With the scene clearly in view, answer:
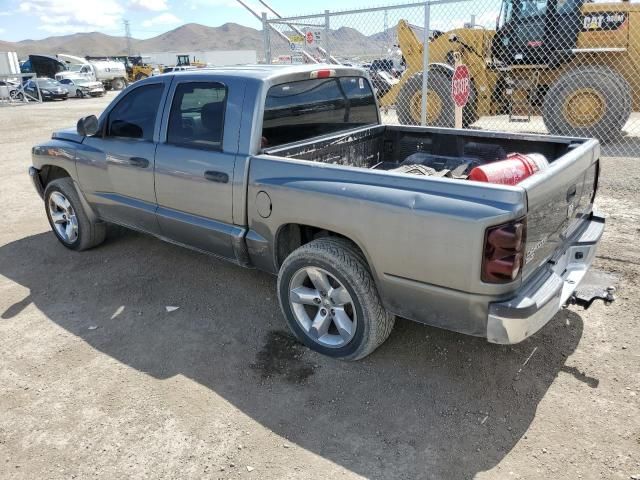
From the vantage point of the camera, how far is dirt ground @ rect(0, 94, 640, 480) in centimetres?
259

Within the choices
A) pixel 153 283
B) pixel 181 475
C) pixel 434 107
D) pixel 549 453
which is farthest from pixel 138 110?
pixel 434 107

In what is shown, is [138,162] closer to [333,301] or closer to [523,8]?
[333,301]

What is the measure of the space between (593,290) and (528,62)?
26.2 ft

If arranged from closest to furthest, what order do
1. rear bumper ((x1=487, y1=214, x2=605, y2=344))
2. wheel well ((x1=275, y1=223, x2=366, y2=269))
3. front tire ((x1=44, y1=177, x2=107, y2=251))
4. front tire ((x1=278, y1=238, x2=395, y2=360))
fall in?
1. rear bumper ((x1=487, y1=214, x2=605, y2=344))
2. front tire ((x1=278, y1=238, x2=395, y2=360))
3. wheel well ((x1=275, y1=223, x2=366, y2=269))
4. front tire ((x1=44, y1=177, x2=107, y2=251))

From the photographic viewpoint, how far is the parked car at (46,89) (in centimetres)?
2861

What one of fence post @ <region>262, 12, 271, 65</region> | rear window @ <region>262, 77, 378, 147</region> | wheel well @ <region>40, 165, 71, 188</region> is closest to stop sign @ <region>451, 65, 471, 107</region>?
rear window @ <region>262, 77, 378, 147</region>

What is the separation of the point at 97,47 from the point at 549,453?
192m

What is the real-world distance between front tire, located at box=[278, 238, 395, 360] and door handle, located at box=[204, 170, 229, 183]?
0.76 meters

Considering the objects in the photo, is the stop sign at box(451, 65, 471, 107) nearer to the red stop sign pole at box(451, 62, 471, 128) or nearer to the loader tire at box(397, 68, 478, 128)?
the red stop sign pole at box(451, 62, 471, 128)

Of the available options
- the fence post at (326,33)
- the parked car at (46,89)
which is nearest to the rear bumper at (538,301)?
the fence post at (326,33)

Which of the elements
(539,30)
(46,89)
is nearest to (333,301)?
(539,30)

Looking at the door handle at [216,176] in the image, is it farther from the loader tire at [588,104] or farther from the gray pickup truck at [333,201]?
the loader tire at [588,104]

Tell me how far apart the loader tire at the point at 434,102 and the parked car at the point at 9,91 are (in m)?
26.1

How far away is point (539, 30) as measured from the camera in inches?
377
